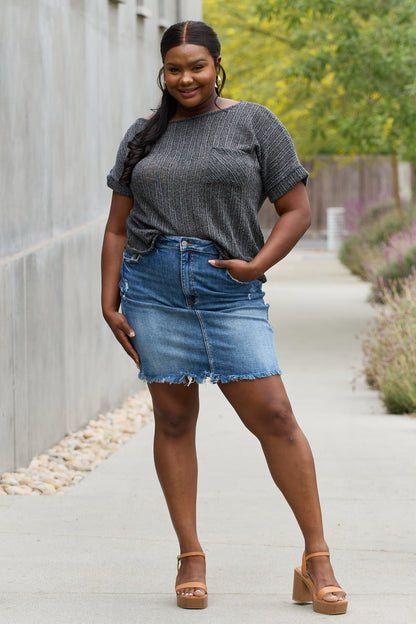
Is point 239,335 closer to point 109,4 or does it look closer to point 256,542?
point 256,542

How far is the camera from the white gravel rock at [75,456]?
6059mm

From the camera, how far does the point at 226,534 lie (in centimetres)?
507

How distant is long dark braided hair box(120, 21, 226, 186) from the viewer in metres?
3.86

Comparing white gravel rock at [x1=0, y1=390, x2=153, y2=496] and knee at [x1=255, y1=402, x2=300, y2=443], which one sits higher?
knee at [x1=255, y1=402, x2=300, y2=443]

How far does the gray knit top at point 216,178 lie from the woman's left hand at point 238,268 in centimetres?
5

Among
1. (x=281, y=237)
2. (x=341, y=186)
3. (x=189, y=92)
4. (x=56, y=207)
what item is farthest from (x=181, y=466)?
(x=341, y=186)

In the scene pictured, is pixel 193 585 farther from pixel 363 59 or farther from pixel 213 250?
pixel 363 59

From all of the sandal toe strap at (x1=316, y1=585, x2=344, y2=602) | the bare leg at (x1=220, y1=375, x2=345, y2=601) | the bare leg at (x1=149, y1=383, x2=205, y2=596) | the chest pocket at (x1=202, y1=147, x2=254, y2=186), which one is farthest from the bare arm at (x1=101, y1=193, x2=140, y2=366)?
the sandal toe strap at (x1=316, y1=585, x2=344, y2=602)

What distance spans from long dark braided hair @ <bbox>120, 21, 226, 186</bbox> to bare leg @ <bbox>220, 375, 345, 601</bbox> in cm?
82

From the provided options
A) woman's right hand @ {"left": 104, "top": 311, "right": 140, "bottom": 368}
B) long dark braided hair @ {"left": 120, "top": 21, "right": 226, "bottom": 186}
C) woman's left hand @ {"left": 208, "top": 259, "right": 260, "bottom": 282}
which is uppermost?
long dark braided hair @ {"left": 120, "top": 21, "right": 226, "bottom": 186}

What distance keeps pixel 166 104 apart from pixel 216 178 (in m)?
0.36

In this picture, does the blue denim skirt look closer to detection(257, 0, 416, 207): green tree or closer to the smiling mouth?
the smiling mouth

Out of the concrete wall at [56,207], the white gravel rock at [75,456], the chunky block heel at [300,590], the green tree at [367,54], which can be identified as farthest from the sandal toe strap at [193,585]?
the green tree at [367,54]

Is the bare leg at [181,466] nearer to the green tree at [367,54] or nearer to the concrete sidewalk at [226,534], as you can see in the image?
the concrete sidewalk at [226,534]
